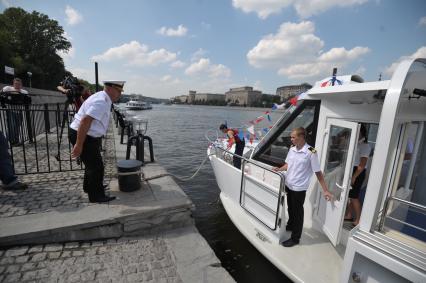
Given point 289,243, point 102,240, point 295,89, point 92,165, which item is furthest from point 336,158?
point 295,89

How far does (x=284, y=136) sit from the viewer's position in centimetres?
458

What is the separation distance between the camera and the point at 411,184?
13.0 ft

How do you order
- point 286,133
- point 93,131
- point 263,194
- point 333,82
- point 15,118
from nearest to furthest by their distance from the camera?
point 93,131, point 263,194, point 333,82, point 286,133, point 15,118

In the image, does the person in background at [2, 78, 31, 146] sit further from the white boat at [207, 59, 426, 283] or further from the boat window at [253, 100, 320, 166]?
the boat window at [253, 100, 320, 166]

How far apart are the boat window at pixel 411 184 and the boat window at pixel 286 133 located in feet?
4.17

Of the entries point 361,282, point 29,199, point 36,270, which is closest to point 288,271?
point 361,282

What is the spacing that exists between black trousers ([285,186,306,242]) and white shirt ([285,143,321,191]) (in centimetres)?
11

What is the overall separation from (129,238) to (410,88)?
3.80 metres

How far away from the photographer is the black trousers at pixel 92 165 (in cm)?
339

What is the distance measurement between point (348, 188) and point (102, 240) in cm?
325

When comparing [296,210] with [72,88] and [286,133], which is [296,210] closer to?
[286,133]

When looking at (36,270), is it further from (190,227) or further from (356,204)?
(356,204)

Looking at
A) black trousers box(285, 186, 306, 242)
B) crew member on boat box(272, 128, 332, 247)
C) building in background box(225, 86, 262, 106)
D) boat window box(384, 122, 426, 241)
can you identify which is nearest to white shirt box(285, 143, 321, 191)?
crew member on boat box(272, 128, 332, 247)

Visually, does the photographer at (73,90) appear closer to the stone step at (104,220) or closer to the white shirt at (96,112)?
the white shirt at (96,112)
